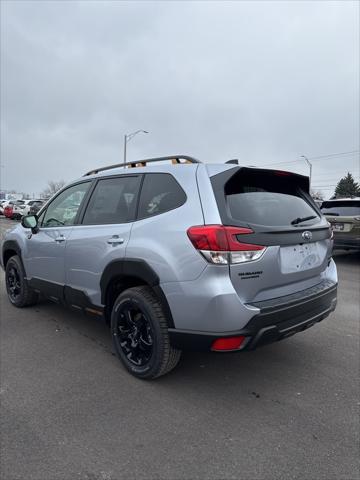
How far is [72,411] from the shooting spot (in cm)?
261

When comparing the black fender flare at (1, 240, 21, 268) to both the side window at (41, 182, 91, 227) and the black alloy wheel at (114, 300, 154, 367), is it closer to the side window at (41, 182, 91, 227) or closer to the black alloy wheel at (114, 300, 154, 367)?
the side window at (41, 182, 91, 227)

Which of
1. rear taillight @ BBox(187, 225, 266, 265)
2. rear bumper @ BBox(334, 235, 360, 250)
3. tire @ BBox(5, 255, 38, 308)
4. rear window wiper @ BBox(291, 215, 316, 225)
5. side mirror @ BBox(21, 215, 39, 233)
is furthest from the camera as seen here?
rear bumper @ BBox(334, 235, 360, 250)

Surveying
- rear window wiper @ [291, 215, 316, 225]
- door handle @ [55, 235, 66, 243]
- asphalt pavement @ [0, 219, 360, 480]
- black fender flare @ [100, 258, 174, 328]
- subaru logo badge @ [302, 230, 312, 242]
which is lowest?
asphalt pavement @ [0, 219, 360, 480]

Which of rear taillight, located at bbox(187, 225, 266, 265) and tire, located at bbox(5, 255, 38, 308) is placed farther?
tire, located at bbox(5, 255, 38, 308)

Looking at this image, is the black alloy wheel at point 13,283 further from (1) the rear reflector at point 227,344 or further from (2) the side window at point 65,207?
(1) the rear reflector at point 227,344

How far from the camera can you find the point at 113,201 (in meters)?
3.42

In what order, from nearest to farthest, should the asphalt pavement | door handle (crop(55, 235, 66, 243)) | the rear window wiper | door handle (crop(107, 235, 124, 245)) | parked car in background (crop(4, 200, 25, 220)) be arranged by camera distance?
1. the asphalt pavement
2. the rear window wiper
3. door handle (crop(107, 235, 124, 245))
4. door handle (crop(55, 235, 66, 243))
5. parked car in background (crop(4, 200, 25, 220))

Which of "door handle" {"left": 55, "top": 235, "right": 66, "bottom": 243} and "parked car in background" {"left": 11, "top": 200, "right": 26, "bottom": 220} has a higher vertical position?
"parked car in background" {"left": 11, "top": 200, "right": 26, "bottom": 220}

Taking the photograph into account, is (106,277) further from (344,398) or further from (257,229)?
(344,398)

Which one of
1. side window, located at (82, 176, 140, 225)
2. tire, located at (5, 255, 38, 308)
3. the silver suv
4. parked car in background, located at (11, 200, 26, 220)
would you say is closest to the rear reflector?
the silver suv

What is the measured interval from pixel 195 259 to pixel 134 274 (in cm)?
64

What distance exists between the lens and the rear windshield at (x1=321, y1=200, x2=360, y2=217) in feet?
29.5

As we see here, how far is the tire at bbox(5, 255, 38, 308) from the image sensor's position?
4805 mm

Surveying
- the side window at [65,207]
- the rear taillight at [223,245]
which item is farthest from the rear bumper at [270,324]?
the side window at [65,207]
